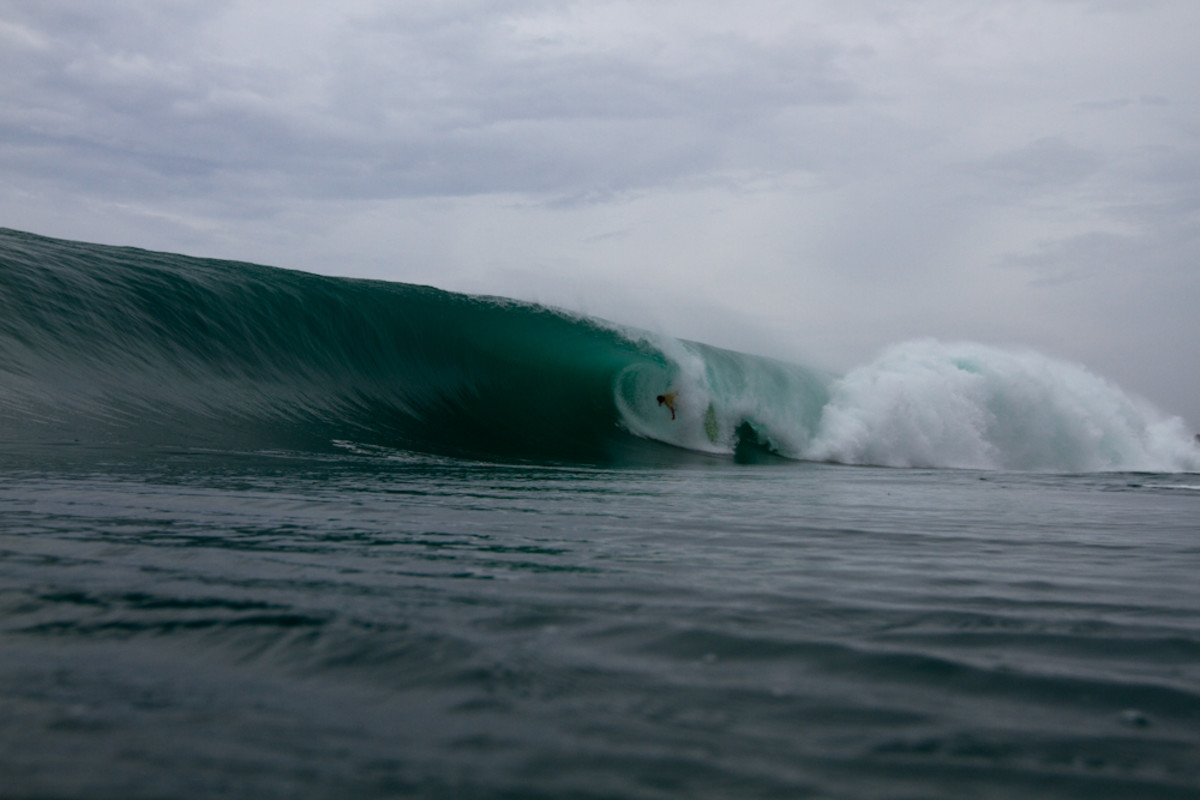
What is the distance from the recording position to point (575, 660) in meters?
1.95

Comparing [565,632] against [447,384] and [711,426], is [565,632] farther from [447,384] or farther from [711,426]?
[711,426]

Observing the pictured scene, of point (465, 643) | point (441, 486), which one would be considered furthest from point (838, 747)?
point (441, 486)

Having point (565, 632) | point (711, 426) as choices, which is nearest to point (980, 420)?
point (711, 426)

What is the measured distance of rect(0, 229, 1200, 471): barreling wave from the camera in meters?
10.5

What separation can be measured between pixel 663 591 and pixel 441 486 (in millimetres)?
3897

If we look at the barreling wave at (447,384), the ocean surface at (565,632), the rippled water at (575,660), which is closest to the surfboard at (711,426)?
the barreling wave at (447,384)

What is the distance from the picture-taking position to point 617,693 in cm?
173

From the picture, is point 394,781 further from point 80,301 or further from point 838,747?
point 80,301

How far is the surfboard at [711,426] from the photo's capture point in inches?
627

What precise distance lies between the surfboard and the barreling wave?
5 centimetres

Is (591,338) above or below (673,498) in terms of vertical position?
above

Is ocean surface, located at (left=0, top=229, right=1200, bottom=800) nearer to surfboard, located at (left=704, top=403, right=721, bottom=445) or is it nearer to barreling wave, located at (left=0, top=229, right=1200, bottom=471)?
barreling wave, located at (left=0, top=229, right=1200, bottom=471)

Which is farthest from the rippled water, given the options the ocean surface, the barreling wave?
the barreling wave

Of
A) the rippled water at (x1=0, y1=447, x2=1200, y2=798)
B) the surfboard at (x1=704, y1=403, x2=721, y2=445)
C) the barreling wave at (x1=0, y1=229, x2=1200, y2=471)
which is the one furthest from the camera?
the surfboard at (x1=704, y1=403, x2=721, y2=445)
